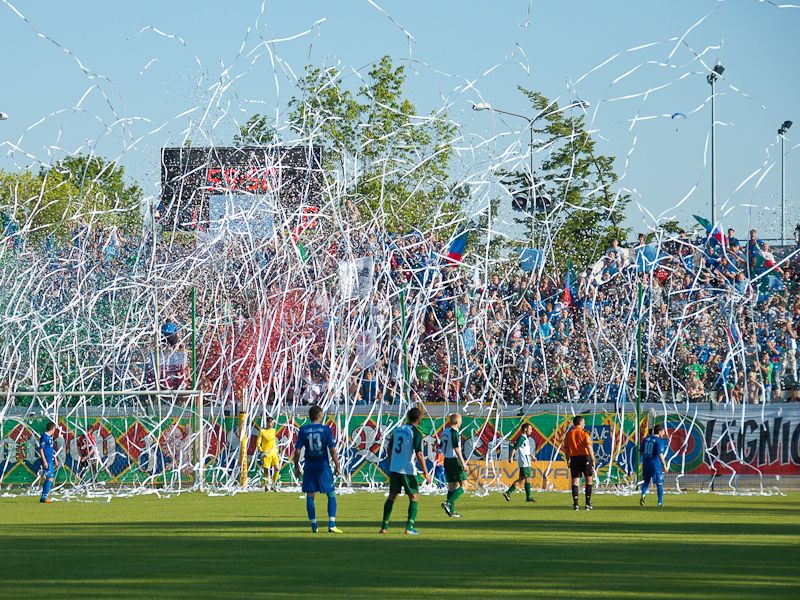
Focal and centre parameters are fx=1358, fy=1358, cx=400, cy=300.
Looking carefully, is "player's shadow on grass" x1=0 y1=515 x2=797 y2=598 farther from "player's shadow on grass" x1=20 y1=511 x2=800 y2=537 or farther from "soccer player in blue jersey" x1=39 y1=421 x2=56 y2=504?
"soccer player in blue jersey" x1=39 y1=421 x2=56 y2=504

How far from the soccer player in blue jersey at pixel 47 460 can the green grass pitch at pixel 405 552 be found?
2.08 metres

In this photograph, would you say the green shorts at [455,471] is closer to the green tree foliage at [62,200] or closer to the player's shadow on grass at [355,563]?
the player's shadow on grass at [355,563]

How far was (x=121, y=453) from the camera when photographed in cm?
2848

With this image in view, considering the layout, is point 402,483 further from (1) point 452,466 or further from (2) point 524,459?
(2) point 524,459

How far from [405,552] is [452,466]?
662cm

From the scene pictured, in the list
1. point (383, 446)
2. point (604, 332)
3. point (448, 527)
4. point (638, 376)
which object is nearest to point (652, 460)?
point (638, 376)

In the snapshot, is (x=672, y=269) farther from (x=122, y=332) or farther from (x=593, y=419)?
(x=122, y=332)

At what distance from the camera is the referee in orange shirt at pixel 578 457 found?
2247cm

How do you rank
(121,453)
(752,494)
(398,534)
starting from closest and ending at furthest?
(398,534), (752,494), (121,453)

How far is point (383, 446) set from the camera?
28203mm

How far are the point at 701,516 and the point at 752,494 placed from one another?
6604 mm

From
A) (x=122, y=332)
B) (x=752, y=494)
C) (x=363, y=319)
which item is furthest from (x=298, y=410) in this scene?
(x=752, y=494)

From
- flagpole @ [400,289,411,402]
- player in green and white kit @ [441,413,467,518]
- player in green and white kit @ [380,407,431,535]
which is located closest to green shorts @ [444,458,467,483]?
player in green and white kit @ [441,413,467,518]

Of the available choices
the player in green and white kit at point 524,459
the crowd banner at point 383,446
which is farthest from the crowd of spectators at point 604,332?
the player in green and white kit at point 524,459
